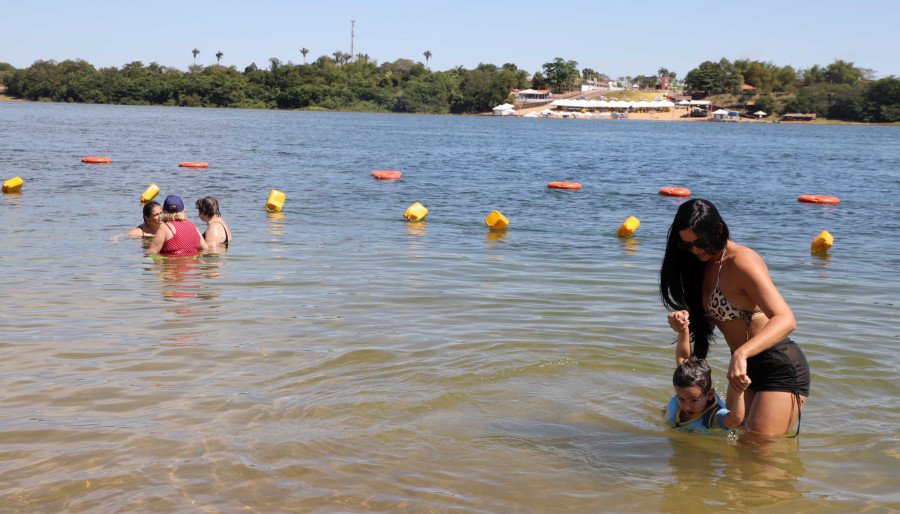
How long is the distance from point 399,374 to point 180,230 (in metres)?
6.30

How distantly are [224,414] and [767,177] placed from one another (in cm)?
3188

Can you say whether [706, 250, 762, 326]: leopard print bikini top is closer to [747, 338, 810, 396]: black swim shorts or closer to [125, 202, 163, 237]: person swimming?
[747, 338, 810, 396]: black swim shorts

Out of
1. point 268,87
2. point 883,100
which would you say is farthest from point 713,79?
point 268,87

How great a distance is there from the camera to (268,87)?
14300 cm

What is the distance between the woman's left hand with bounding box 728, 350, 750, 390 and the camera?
4773mm

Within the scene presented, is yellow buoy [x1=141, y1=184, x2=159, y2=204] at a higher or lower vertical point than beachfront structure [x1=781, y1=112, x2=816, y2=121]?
lower

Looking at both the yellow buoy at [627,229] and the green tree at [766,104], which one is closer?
the yellow buoy at [627,229]

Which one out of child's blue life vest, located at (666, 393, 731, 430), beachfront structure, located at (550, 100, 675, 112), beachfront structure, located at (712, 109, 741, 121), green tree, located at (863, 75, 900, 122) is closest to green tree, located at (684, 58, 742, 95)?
beachfront structure, located at (550, 100, 675, 112)

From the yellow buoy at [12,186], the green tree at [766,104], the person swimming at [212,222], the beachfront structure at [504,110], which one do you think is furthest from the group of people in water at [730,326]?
the beachfront structure at [504,110]

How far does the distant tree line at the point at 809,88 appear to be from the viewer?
13050 centimetres

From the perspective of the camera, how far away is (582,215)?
2056cm

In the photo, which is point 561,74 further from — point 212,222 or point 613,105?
point 212,222

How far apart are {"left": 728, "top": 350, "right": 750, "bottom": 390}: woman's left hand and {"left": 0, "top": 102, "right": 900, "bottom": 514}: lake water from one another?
0.75 meters

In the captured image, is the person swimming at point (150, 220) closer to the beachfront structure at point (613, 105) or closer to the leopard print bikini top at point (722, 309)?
→ the leopard print bikini top at point (722, 309)
